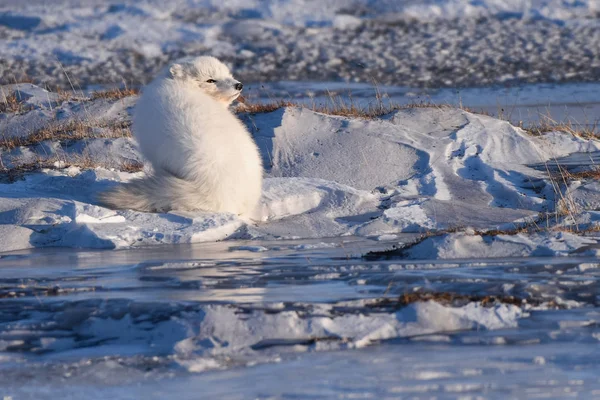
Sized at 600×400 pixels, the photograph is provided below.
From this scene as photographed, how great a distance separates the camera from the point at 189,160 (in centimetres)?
753

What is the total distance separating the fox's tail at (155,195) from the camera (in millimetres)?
7555

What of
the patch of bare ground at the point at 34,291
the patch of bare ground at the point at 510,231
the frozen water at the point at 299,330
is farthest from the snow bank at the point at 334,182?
the patch of bare ground at the point at 34,291

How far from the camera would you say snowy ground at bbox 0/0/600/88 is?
21.6 metres

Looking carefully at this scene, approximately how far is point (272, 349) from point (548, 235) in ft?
9.39

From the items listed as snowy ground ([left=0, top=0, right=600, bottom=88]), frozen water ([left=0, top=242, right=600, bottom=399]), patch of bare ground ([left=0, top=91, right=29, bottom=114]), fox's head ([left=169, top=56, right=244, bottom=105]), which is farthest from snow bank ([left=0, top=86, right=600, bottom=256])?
snowy ground ([left=0, top=0, right=600, bottom=88])

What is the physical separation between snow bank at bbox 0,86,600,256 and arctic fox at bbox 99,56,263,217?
0.14 meters

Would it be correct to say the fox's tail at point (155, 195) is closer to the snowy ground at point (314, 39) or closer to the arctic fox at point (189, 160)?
the arctic fox at point (189, 160)

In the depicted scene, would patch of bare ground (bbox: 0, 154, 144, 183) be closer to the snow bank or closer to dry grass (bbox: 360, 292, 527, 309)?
the snow bank

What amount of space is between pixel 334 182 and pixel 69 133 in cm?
371

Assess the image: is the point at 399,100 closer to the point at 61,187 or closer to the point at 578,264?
the point at 61,187

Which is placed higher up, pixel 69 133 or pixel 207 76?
pixel 207 76

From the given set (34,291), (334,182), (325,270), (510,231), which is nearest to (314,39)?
(334,182)

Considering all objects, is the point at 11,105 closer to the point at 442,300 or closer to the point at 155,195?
the point at 155,195

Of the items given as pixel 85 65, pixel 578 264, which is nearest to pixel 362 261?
pixel 578 264
